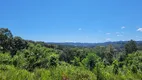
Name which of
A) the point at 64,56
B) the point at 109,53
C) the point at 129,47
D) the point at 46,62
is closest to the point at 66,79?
the point at 46,62

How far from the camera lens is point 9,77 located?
17.8 feet

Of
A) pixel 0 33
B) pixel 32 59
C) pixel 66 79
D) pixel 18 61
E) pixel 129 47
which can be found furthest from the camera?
pixel 129 47

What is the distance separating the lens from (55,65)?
1880 cm

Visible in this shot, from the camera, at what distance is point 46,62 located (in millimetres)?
22141

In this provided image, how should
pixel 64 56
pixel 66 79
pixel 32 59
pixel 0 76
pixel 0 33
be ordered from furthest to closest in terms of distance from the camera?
pixel 64 56 < pixel 0 33 < pixel 32 59 < pixel 66 79 < pixel 0 76

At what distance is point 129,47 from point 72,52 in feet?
64.6

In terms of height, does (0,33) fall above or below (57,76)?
above

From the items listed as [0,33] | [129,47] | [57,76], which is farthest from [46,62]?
[129,47]

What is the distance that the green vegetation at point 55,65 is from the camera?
6.66 m

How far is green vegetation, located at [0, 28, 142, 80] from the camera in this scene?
21.9 ft

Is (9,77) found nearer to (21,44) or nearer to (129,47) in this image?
(21,44)

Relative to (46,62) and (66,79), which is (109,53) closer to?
(46,62)

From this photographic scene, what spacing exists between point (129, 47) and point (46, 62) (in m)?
46.4

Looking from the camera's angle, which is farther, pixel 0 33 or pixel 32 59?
pixel 0 33
